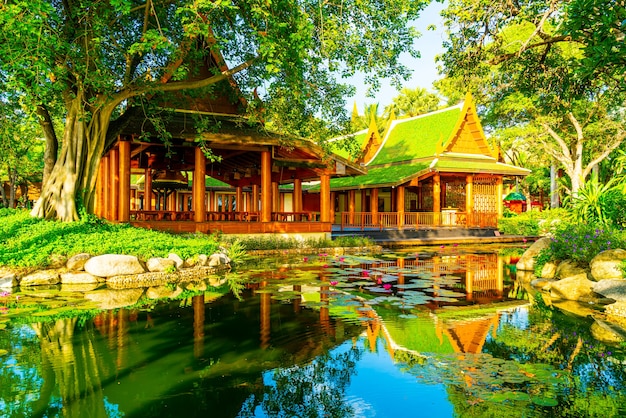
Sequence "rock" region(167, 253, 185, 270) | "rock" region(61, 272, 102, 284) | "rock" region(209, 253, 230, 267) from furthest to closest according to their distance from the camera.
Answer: "rock" region(209, 253, 230, 267), "rock" region(167, 253, 185, 270), "rock" region(61, 272, 102, 284)

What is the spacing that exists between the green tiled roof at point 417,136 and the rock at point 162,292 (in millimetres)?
21391

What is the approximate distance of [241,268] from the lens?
13258mm

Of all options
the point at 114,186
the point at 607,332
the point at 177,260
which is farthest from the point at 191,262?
the point at 607,332

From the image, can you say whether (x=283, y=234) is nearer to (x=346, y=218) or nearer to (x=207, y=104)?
(x=207, y=104)

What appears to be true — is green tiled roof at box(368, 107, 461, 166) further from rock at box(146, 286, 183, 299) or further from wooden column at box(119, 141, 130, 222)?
rock at box(146, 286, 183, 299)

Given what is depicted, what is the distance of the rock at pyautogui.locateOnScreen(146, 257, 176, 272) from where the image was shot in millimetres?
10922

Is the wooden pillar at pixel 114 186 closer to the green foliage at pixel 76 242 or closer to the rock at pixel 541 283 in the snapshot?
the green foliage at pixel 76 242

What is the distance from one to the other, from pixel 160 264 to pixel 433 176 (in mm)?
20180

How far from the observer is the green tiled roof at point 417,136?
96.5ft

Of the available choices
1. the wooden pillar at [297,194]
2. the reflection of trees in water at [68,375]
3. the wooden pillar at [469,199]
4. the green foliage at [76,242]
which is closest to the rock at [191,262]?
the green foliage at [76,242]

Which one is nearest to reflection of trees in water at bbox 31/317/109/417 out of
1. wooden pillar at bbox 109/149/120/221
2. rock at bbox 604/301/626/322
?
rock at bbox 604/301/626/322

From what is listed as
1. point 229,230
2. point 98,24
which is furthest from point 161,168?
point 98,24

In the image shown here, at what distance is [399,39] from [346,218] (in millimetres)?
17638

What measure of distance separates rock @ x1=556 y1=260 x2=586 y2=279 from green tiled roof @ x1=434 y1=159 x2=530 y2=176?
628 inches
